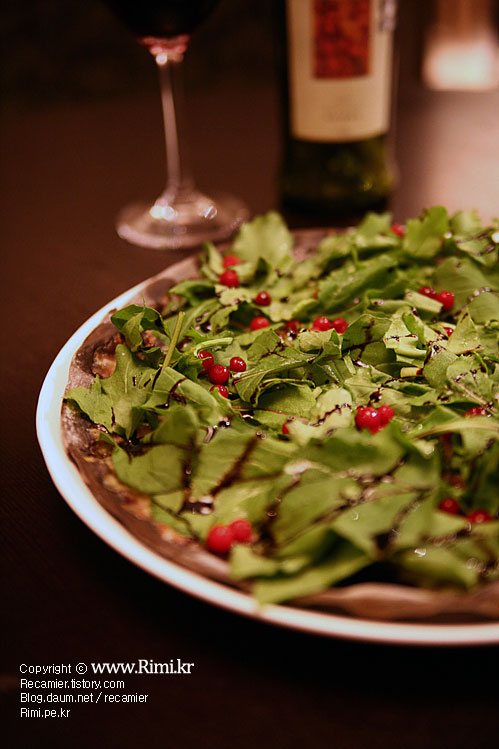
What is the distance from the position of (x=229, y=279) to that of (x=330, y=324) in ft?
0.39

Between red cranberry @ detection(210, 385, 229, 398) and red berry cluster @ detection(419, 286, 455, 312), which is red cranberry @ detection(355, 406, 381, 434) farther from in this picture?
red berry cluster @ detection(419, 286, 455, 312)

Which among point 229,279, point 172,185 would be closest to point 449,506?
point 229,279

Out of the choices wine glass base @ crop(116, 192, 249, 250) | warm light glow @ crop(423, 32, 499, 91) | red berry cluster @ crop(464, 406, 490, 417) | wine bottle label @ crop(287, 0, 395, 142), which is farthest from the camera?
warm light glow @ crop(423, 32, 499, 91)

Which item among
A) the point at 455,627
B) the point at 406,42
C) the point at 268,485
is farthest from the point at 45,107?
the point at 455,627

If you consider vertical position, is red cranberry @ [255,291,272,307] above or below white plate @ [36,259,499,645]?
above

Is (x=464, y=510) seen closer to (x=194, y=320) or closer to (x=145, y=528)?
(x=145, y=528)

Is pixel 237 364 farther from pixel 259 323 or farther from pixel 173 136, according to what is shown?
pixel 173 136

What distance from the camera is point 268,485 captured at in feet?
1.44

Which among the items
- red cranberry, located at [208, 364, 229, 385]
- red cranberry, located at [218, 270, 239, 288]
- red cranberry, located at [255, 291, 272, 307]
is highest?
red cranberry, located at [218, 270, 239, 288]

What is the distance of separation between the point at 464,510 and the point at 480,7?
10.6ft

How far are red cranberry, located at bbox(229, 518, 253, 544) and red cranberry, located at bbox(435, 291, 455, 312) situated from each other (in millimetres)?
347

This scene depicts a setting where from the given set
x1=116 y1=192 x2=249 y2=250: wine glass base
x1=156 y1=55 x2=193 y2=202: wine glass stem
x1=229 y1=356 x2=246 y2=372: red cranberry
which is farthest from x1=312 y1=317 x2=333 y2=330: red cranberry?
x1=156 y1=55 x2=193 y2=202: wine glass stem

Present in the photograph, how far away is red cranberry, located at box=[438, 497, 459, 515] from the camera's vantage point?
43 cm

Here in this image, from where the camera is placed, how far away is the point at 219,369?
0.57 metres
